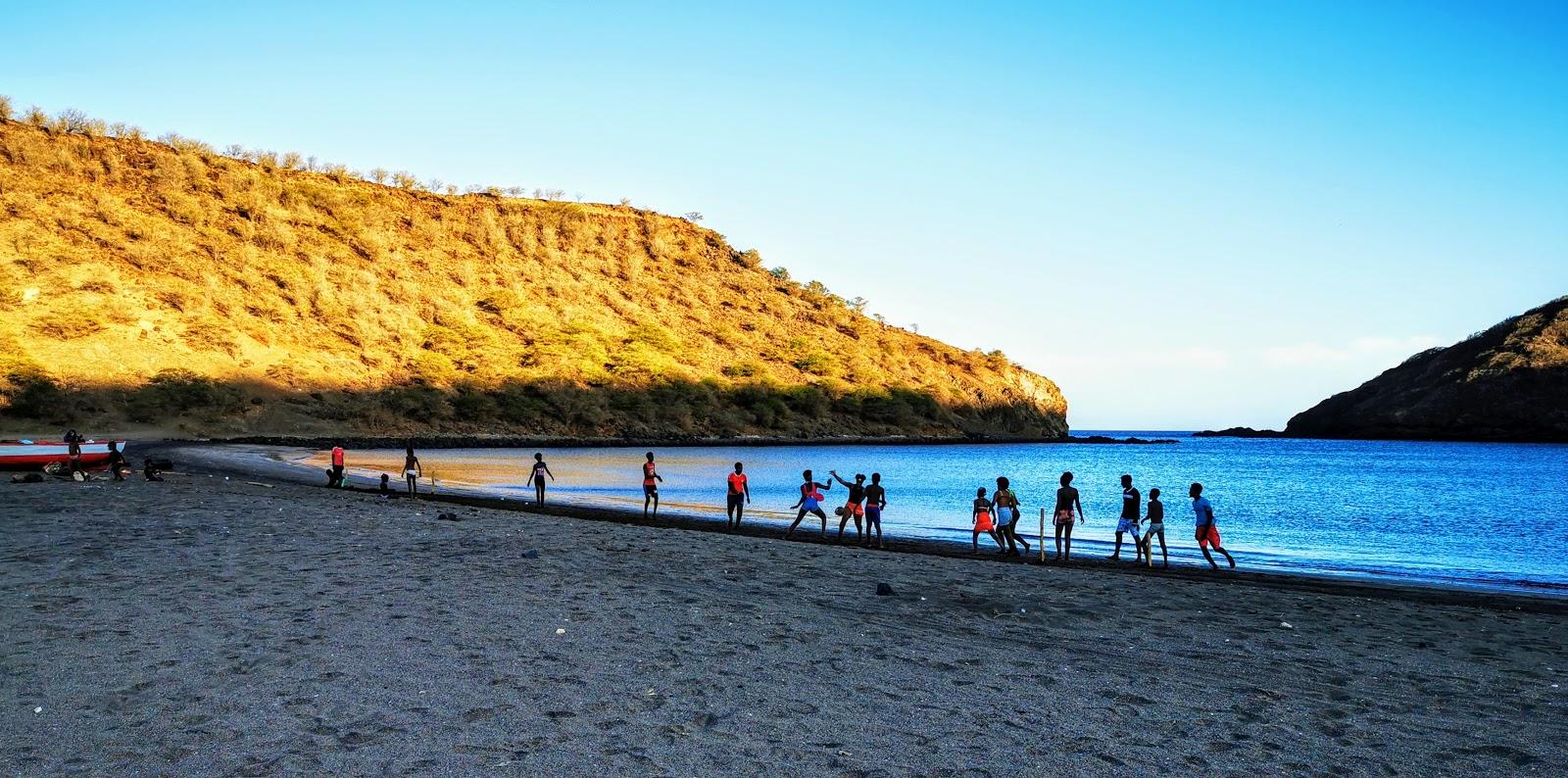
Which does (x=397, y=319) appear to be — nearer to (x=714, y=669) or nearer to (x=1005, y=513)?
(x=1005, y=513)

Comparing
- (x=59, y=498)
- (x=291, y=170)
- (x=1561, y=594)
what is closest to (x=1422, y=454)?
(x=1561, y=594)

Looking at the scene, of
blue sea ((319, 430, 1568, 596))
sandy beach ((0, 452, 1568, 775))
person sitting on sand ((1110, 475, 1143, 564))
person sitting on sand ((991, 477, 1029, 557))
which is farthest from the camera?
blue sea ((319, 430, 1568, 596))

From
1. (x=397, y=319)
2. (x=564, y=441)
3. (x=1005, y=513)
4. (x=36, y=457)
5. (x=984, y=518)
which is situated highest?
(x=397, y=319)

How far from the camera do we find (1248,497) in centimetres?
4844

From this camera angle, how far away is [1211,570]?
56.4ft

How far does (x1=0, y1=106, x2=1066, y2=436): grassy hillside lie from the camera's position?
75062mm

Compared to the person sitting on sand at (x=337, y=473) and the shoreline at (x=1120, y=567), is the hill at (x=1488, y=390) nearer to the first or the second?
the shoreline at (x=1120, y=567)

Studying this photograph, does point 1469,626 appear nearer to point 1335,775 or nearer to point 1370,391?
point 1335,775

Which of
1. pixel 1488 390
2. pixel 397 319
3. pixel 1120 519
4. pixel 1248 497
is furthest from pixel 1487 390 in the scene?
pixel 1120 519

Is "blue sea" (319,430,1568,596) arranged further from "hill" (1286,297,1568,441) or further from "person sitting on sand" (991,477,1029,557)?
"hill" (1286,297,1568,441)

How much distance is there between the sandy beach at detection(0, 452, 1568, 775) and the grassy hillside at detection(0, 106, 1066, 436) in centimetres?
6807

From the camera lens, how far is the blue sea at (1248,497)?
22.9m

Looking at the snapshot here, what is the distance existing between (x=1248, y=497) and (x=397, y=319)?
76.3 meters

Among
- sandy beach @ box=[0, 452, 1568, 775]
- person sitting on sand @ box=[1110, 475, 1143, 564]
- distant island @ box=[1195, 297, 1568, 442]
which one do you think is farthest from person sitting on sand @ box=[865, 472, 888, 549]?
distant island @ box=[1195, 297, 1568, 442]
